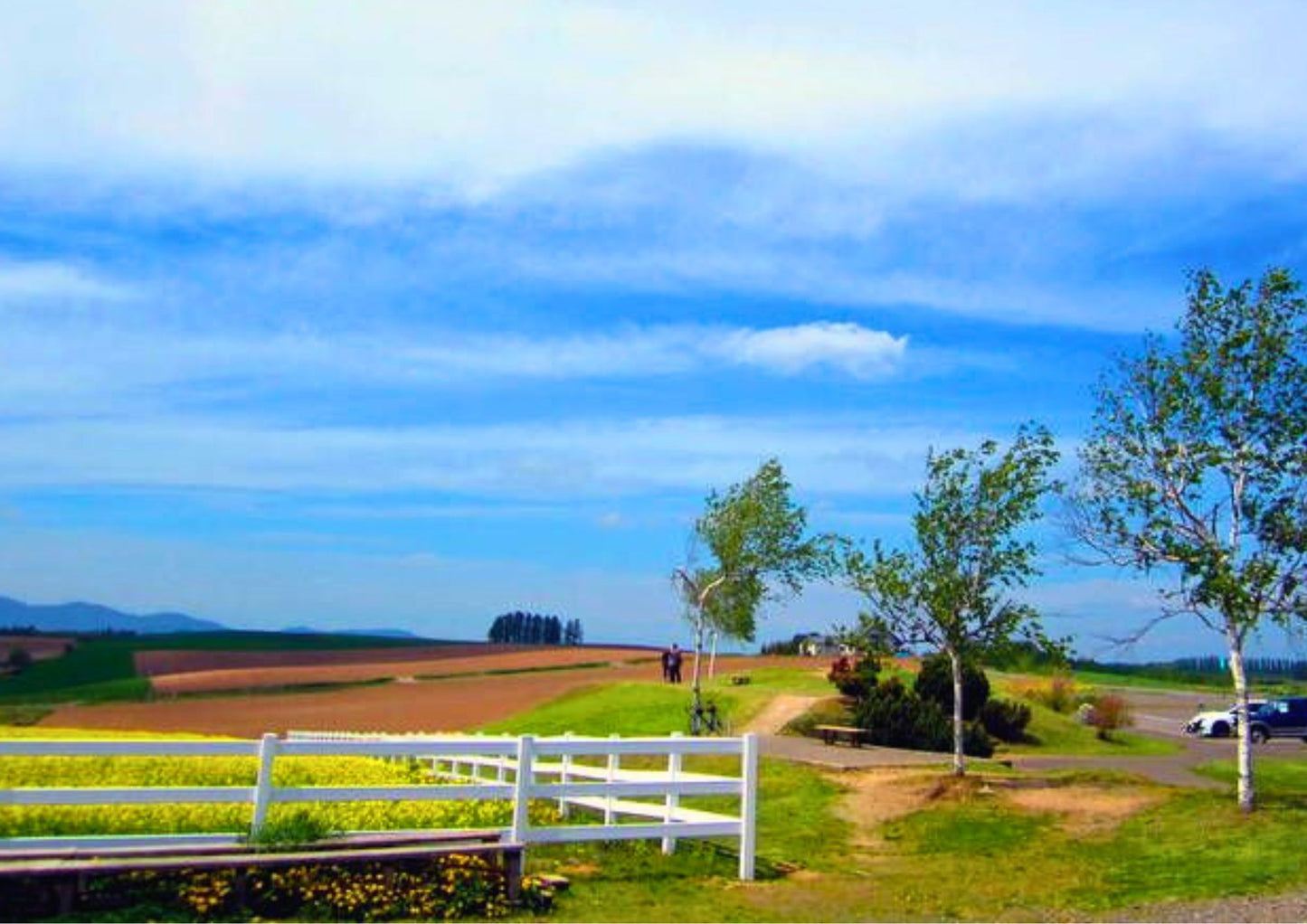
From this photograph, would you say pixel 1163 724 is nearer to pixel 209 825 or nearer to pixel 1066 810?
pixel 1066 810

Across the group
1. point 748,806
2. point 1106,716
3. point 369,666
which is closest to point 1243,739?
point 748,806

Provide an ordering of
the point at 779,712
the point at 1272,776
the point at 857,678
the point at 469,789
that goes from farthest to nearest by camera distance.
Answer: the point at 857,678, the point at 779,712, the point at 1272,776, the point at 469,789

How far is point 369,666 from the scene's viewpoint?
3125 inches

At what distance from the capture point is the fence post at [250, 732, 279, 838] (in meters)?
12.4

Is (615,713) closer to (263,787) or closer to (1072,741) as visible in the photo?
(1072,741)

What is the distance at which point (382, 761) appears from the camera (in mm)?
24062

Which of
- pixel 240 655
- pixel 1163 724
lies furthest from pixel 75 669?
pixel 1163 724

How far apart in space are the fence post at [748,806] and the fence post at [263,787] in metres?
5.20

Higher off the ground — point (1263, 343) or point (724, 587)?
point (1263, 343)

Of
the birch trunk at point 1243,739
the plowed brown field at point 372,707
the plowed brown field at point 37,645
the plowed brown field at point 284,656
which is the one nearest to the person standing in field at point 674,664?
the plowed brown field at point 372,707

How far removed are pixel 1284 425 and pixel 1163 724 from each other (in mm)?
32246

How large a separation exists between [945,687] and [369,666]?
4958cm

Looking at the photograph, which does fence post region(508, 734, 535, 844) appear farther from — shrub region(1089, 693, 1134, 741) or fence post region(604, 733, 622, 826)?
shrub region(1089, 693, 1134, 741)

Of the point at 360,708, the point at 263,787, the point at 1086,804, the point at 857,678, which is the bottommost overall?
the point at 360,708
